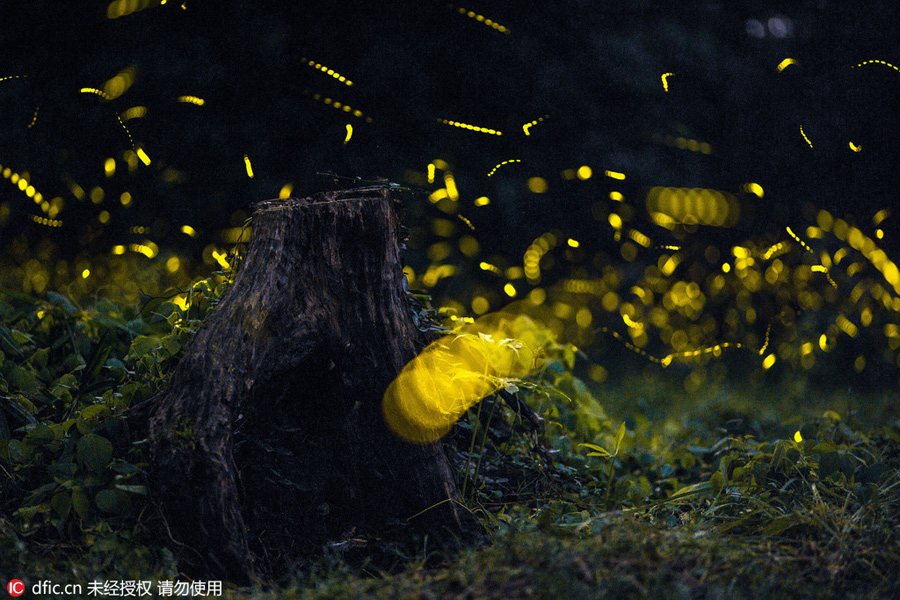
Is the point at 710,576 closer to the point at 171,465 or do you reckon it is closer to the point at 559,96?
the point at 171,465

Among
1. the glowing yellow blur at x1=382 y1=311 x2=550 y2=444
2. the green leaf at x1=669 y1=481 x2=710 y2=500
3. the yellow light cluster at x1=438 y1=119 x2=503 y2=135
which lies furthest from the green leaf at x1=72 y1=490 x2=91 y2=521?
the yellow light cluster at x1=438 y1=119 x2=503 y2=135

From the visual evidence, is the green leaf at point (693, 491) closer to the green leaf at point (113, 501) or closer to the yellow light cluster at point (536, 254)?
the green leaf at point (113, 501)

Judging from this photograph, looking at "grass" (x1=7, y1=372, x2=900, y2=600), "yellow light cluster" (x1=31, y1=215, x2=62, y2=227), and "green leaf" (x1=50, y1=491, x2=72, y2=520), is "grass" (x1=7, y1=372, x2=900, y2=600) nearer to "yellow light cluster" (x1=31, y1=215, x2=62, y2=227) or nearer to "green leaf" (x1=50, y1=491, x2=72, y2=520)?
"green leaf" (x1=50, y1=491, x2=72, y2=520)

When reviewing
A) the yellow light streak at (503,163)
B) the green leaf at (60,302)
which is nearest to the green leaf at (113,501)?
the green leaf at (60,302)

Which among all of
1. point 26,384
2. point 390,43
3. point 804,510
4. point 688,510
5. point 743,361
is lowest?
point 743,361

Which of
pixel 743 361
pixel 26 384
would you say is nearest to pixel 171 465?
pixel 26 384

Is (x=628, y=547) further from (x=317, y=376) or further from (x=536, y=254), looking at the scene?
(x=536, y=254)

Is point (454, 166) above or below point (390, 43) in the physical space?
below
